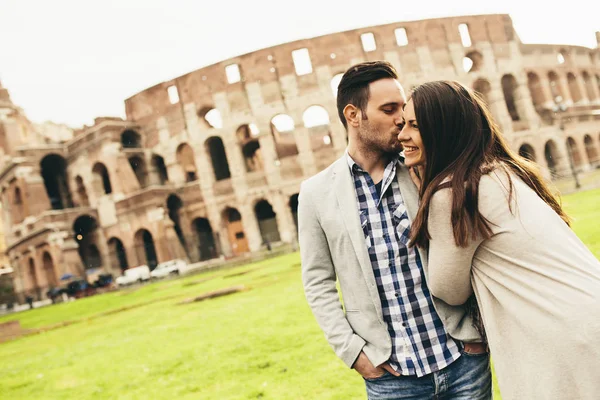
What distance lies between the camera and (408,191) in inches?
76.5

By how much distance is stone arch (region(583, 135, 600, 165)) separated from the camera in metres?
34.2

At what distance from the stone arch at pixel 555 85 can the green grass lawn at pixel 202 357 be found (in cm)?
2819

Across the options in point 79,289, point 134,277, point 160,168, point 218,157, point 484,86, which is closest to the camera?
point 79,289

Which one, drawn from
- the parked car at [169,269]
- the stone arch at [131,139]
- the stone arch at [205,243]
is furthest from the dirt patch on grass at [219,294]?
the stone arch at [131,139]

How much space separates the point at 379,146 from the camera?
2.06m

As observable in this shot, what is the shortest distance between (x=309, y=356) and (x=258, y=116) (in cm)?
2511

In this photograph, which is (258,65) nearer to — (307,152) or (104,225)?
(307,152)

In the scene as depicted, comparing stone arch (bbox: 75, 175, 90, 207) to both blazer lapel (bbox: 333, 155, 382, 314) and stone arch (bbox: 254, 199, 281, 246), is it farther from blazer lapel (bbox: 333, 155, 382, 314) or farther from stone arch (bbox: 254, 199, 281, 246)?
blazer lapel (bbox: 333, 155, 382, 314)

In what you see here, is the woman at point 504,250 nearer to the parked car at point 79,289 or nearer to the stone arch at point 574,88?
the parked car at point 79,289

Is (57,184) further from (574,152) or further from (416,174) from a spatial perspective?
(574,152)

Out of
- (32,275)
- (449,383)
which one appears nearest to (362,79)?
→ (449,383)

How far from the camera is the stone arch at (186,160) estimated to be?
101 feet

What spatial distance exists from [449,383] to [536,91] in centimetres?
3720

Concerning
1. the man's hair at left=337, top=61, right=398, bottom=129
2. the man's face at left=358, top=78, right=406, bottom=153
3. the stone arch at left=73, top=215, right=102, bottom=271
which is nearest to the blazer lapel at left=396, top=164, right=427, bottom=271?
the man's face at left=358, top=78, right=406, bottom=153
